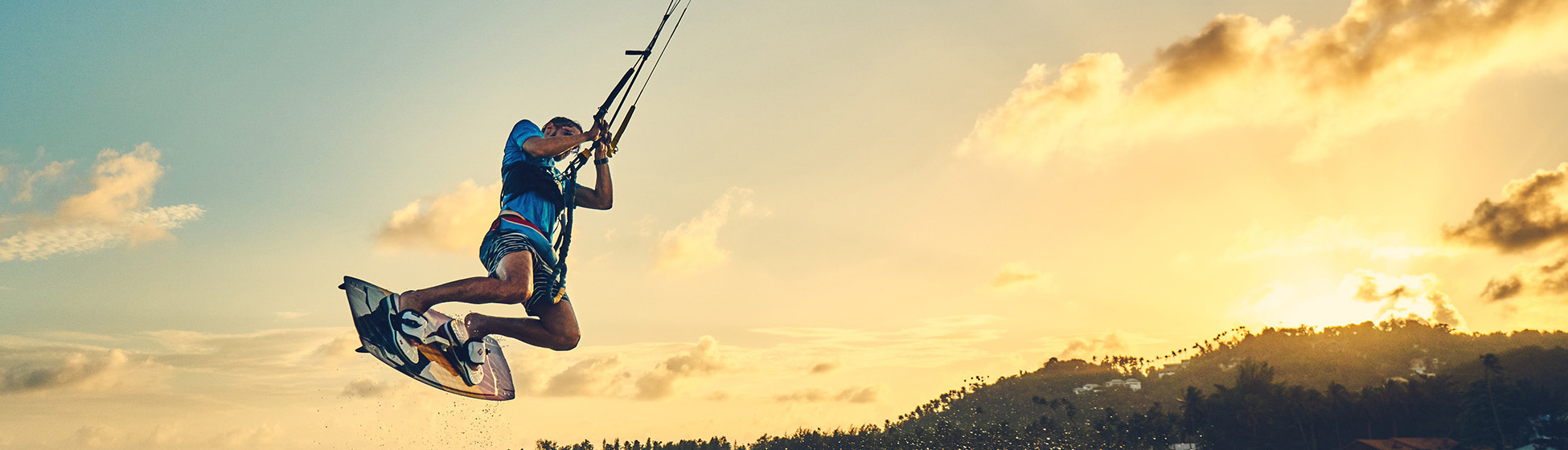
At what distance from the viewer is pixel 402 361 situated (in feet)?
28.5

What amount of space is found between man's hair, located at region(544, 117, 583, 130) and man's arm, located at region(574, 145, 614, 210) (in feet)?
2.73

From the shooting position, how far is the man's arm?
408 inches

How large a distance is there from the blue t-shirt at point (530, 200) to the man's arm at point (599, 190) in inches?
40.1

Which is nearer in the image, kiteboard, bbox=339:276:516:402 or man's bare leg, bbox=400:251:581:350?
man's bare leg, bbox=400:251:581:350

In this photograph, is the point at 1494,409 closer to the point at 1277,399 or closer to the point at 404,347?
the point at 1277,399

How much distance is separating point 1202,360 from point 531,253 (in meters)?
123

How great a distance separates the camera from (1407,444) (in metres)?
51.3

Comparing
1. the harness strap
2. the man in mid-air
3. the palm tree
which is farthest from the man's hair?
the palm tree

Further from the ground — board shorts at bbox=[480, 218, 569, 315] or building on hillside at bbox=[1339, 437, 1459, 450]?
board shorts at bbox=[480, 218, 569, 315]

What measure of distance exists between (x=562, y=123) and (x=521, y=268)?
6.38 feet

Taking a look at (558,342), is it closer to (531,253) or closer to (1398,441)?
(531,253)

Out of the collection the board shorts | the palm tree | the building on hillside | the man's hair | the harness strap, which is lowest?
the building on hillside

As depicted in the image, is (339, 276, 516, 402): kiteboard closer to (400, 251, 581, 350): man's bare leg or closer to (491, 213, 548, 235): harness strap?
(400, 251, 581, 350): man's bare leg

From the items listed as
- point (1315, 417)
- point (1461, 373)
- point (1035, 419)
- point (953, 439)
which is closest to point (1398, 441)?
point (1315, 417)
